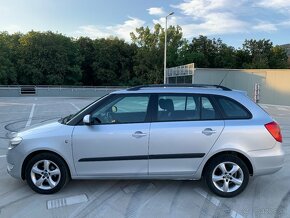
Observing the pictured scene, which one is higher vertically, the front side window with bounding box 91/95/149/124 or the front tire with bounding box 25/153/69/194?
the front side window with bounding box 91/95/149/124

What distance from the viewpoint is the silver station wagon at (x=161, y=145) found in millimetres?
4715

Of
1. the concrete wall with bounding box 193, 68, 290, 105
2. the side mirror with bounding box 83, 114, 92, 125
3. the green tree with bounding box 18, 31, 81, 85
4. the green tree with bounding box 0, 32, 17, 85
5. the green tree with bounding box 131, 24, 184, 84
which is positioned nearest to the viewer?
the side mirror with bounding box 83, 114, 92, 125

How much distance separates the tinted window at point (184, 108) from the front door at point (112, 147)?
0.28 metres

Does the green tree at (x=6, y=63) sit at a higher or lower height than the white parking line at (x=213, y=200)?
higher

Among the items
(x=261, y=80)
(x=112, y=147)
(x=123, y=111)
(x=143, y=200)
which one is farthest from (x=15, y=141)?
(x=261, y=80)

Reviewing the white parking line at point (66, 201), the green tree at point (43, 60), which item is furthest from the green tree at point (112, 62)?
the white parking line at point (66, 201)

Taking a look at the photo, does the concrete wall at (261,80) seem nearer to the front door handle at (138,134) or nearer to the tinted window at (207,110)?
the tinted window at (207,110)

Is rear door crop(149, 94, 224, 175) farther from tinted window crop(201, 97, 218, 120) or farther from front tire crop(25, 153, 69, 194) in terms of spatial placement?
front tire crop(25, 153, 69, 194)

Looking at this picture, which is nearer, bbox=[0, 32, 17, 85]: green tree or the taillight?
the taillight

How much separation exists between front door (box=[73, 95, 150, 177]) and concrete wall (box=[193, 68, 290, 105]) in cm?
2121

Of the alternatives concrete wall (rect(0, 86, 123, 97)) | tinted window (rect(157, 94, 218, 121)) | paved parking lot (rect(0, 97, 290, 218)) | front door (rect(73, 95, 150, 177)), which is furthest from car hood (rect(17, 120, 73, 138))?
concrete wall (rect(0, 86, 123, 97))

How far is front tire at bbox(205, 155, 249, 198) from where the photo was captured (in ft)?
15.7

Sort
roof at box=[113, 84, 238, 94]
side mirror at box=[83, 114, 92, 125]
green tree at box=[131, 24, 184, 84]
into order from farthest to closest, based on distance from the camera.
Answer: green tree at box=[131, 24, 184, 84], roof at box=[113, 84, 238, 94], side mirror at box=[83, 114, 92, 125]

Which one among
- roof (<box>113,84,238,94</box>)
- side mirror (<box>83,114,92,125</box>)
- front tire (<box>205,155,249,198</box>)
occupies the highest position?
roof (<box>113,84,238,94</box>)
